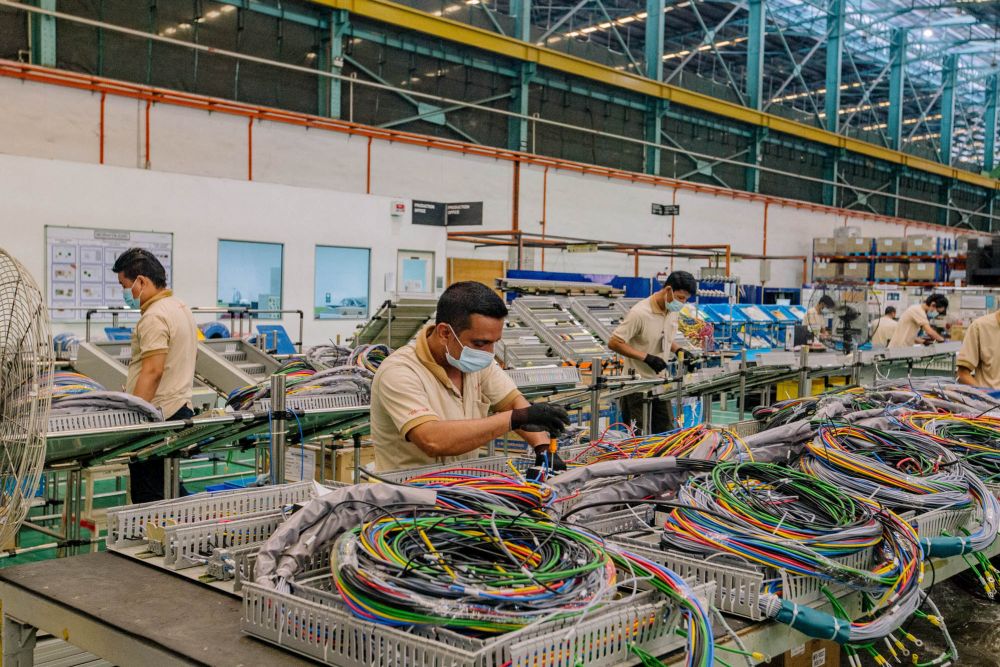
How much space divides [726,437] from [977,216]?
29.1 metres

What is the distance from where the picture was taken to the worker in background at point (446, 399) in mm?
2535

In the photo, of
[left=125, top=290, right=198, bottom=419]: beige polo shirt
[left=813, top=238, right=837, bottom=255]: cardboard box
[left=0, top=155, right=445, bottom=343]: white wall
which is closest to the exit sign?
[left=0, top=155, right=445, bottom=343]: white wall

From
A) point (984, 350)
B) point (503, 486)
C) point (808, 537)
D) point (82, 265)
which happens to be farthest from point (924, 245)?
point (503, 486)

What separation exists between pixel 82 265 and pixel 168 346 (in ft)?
17.9

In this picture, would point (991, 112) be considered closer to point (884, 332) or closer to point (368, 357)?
point (884, 332)

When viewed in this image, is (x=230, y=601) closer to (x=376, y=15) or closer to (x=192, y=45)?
(x=192, y=45)

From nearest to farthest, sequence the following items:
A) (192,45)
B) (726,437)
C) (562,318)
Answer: (726,437) → (562,318) → (192,45)

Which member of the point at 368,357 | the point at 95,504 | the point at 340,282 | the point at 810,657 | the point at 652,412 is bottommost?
the point at 95,504

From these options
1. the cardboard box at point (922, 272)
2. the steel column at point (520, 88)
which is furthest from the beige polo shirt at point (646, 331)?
the cardboard box at point (922, 272)

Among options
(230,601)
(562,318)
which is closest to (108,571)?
(230,601)

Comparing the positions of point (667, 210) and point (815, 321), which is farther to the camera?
point (667, 210)

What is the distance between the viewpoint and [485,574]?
4.88ft

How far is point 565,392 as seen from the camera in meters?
5.07

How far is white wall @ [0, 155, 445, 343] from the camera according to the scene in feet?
27.1
